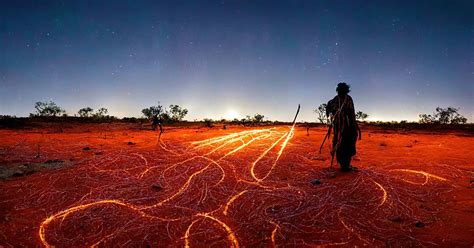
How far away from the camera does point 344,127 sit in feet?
29.4

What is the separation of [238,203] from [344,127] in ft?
14.6

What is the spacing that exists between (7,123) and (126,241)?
31051 millimetres

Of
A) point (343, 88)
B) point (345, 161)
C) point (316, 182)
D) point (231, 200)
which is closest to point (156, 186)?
point (231, 200)

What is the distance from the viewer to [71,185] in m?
7.70

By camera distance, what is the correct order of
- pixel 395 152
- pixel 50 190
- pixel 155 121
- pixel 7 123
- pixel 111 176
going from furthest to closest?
pixel 7 123, pixel 155 121, pixel 395 152, pixel 111 176, pixel 50 190

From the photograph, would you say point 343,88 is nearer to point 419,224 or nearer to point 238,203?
point 419,224

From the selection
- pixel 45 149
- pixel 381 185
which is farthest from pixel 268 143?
pixel 45 149

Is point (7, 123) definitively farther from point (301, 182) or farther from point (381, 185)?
point (381, 185)

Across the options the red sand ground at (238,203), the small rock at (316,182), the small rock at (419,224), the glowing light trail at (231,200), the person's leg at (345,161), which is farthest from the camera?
the person's leg at (345,161)

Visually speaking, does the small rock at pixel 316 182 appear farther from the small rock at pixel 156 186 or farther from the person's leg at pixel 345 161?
the small rock at pixel 156 186

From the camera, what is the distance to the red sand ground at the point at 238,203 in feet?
16.9

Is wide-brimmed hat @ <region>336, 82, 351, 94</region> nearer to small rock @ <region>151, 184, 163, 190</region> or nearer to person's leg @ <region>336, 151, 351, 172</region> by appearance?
person's leg @ <region>336, 151, 351, 172</region>

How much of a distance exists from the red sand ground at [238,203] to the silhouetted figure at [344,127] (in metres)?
0.64

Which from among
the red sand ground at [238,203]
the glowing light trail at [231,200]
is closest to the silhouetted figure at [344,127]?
the red sand ground at [238,203]
